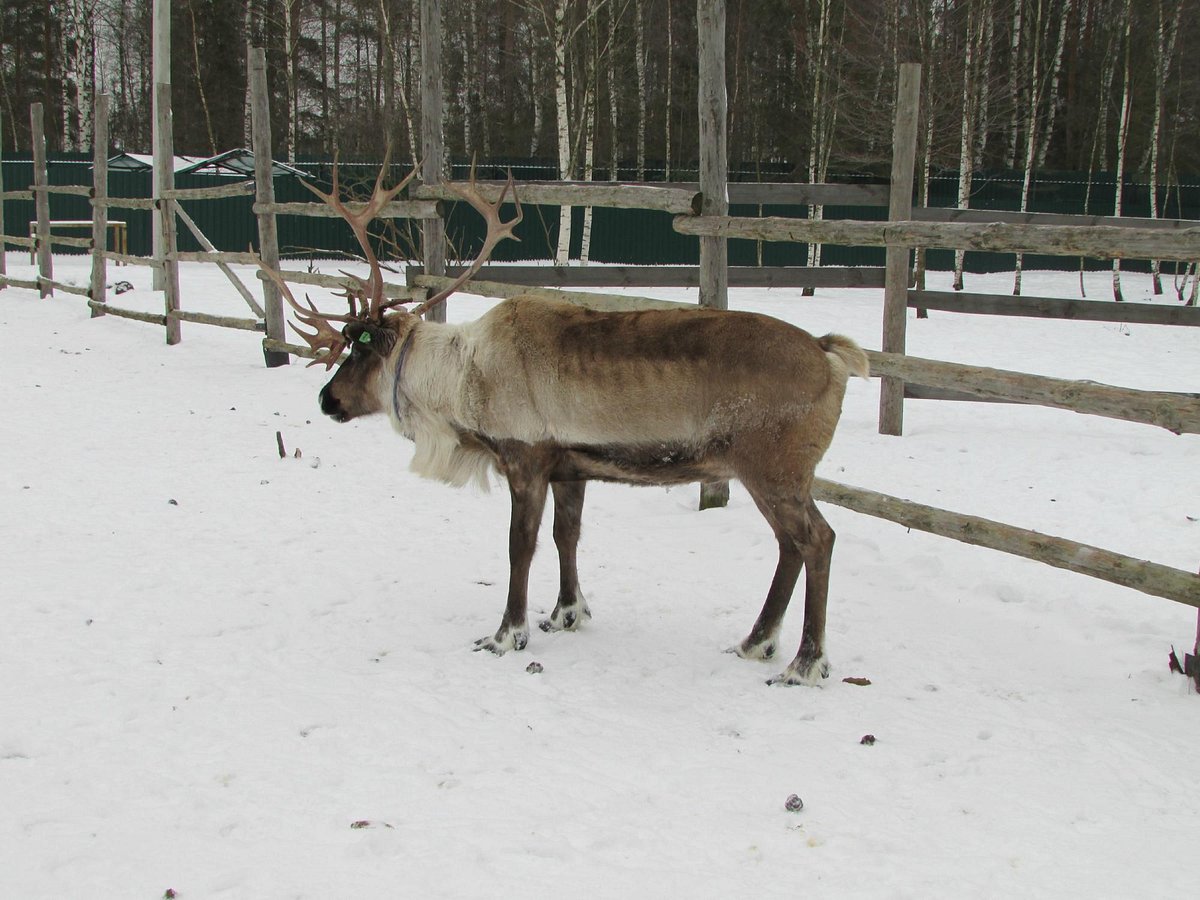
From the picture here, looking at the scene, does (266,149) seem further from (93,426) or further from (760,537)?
(760,537)

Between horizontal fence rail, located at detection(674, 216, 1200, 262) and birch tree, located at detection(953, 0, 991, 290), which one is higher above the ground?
birch tree, located at detection(953, 0, 991, 290)

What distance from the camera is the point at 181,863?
2.45 m

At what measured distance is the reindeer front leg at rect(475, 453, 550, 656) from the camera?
3.83 meters

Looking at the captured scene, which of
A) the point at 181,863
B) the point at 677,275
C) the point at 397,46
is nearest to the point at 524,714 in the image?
the point at 181,863

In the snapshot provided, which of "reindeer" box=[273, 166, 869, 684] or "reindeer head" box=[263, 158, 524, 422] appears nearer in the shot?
"reindeer" box=[273, 166, 869, 684]

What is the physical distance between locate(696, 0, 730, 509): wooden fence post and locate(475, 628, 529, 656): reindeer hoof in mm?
1720

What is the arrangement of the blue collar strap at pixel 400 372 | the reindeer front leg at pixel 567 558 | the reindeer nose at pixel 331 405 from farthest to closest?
the reindeer nose at pixel 331 405 < the blue collar strap at pixel 400 372 < the reindeer front leg at pixel 567 558

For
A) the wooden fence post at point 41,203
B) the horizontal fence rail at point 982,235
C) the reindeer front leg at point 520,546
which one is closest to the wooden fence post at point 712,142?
the horizontal fence rail at point 982,235

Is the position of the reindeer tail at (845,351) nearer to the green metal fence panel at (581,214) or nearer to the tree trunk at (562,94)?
the tree trunk at (562,94)

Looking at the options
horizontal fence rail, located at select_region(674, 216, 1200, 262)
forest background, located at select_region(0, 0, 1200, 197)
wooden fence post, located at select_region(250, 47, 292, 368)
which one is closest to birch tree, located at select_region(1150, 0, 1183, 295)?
forest background, located at select_region(0, 0, 1200, 197)

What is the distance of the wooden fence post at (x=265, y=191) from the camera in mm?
8672

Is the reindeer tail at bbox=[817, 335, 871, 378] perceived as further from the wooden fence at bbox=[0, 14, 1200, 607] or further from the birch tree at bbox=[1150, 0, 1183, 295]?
the birch tree at bbox=[1150, 0, 1183, 295]

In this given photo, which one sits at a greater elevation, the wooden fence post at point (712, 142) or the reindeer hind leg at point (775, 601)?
the wooden fence post at point (712, 142)

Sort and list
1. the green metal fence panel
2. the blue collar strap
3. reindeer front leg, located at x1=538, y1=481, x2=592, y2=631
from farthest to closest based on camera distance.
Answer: the green metal fence panel < the blue collar strap < reindeer front leg, located at x1=538, y1=481, x2=592, y2=631
